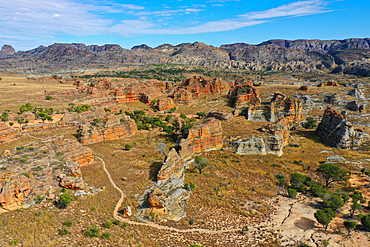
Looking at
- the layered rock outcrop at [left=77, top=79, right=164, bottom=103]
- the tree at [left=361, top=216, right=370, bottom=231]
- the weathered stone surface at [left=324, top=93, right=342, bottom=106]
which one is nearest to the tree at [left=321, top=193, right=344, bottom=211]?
the tree at [left=361, top=216, right=370, bottom=231]

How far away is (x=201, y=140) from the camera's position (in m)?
42.0

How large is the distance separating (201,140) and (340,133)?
37.8 m

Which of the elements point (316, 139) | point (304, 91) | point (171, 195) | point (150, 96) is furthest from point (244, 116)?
point (171, 195)

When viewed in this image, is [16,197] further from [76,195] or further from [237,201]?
[237,201]

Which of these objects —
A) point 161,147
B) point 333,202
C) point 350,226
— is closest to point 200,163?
point 161,147

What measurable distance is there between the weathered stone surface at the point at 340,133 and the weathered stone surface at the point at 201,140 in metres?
32.2

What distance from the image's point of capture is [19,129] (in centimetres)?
4703

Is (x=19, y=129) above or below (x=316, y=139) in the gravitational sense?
above

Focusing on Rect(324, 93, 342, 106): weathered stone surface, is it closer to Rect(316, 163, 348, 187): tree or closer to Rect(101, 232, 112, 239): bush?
Rect(316, 163, 348, 187): tree

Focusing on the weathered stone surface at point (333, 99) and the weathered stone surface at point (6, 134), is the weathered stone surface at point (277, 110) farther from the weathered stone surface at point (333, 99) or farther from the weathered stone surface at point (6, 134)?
the weathered stone surface at point (6, 134)

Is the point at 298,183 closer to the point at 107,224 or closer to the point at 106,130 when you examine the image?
the point at 107,224

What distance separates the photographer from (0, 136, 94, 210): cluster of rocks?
22.6 meters

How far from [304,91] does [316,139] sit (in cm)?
4522

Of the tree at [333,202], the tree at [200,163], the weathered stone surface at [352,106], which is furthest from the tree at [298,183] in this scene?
the weathered stone surface at [352,106]
